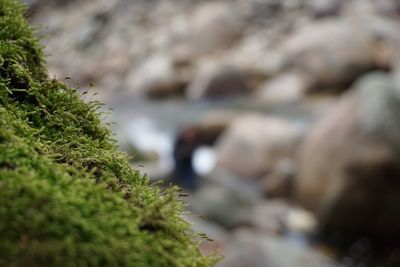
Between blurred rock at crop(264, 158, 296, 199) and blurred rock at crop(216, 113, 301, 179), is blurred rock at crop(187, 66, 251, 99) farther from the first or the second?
blurred rock at crop(264, 158, 296, 199)

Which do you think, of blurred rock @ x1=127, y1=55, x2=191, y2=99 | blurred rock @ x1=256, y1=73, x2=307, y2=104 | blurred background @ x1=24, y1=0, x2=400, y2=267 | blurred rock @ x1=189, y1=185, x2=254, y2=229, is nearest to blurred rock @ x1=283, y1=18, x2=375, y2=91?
blurred background @ x1=24, y1=0, x2=400, y2=267

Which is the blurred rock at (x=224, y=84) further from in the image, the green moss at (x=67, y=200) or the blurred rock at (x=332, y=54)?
the green moss at (x=67, y=200)

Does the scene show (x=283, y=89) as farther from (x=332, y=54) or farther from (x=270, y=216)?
(x=270, y=216)

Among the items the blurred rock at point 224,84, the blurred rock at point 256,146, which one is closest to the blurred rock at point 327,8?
the blurred rock at point 224,84

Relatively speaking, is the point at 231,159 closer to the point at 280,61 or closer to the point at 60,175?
the point at 280,61

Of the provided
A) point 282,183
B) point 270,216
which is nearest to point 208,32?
point 282,183
